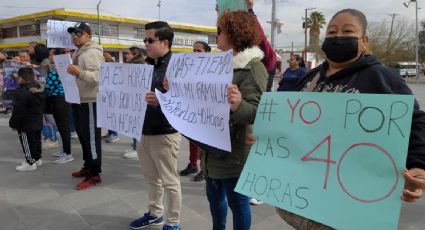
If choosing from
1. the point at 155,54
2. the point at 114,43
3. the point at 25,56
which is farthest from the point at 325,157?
the point at 114,43

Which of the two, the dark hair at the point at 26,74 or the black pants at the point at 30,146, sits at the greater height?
the dark hair at the point at 26,74

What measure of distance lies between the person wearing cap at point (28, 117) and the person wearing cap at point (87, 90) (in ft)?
4.04

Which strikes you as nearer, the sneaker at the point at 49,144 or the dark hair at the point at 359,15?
the dark hair at the point at 359,15

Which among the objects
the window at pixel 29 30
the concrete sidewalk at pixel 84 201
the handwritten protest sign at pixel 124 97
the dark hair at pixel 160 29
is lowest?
the concrete sidewalk at pixel 84 201

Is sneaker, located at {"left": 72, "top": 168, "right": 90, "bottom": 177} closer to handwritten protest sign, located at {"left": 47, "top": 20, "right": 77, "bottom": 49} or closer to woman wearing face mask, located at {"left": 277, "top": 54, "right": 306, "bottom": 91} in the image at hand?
handwritten protest sign, located at {"left": 47, "top": 20, "right": 77, "bottom": 49}

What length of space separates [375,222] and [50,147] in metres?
6.32

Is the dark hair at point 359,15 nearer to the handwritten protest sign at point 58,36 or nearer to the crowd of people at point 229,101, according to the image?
the crowd of people at point 229,101

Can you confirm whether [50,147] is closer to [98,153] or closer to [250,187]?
[98,153]

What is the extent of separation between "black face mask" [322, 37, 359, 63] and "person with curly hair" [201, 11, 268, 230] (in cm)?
60

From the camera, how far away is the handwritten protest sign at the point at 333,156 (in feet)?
4.15

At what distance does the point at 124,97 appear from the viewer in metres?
2.94

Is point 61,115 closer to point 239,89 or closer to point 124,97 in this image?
point 124,97

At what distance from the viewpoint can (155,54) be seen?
2867 millimetres

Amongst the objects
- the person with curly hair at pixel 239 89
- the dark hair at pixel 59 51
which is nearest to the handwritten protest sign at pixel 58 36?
the dark hair at pixel 59 51
